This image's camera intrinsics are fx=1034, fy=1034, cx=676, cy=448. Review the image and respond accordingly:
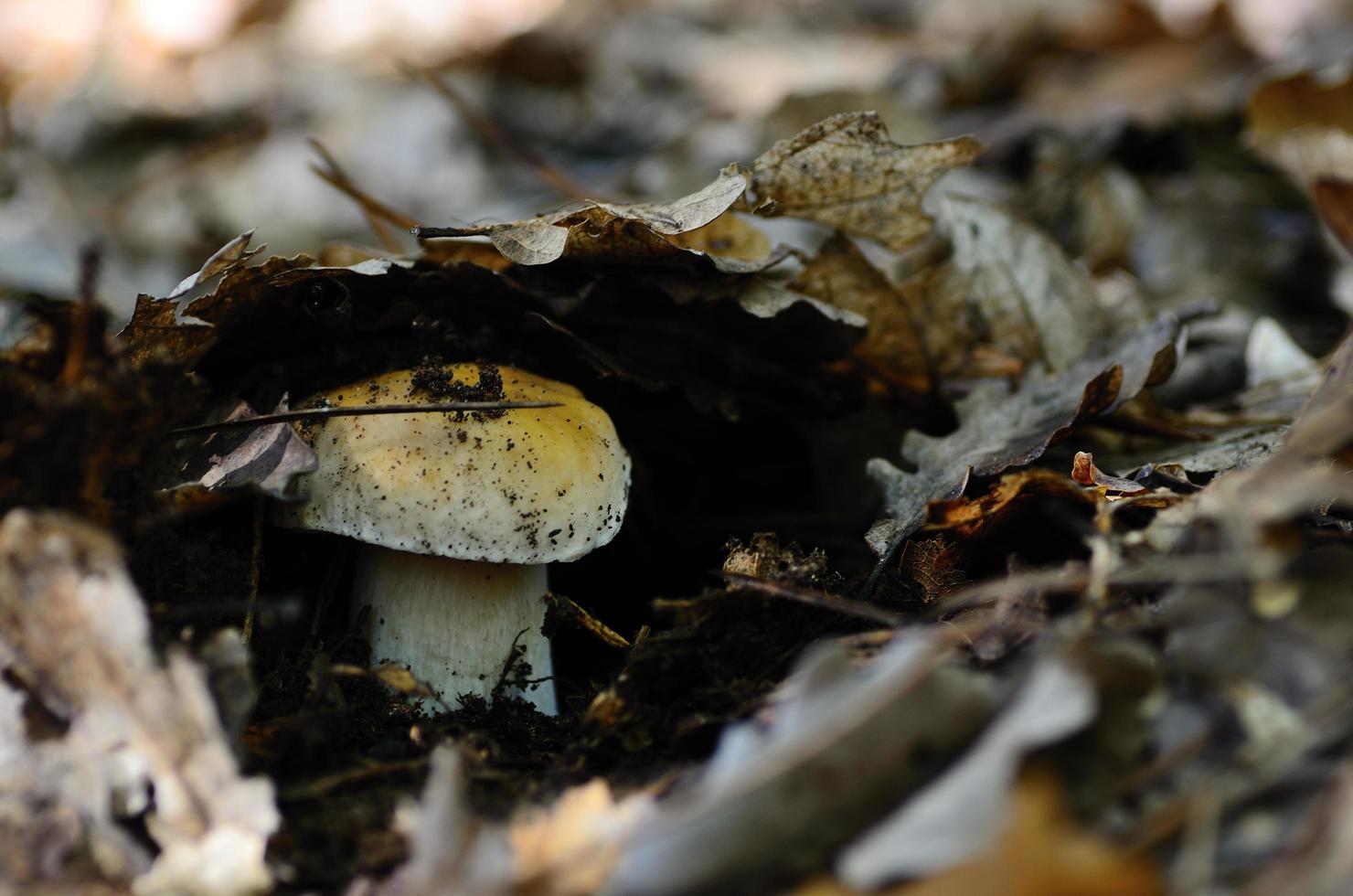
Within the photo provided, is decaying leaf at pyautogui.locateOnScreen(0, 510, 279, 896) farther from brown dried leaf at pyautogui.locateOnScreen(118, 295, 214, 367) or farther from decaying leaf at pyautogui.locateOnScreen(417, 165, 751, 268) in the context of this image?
decaying leaf at pyautogui.locateOnScreen(417, 165, 751, 268)

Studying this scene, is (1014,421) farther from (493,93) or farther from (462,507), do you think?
(493,93)

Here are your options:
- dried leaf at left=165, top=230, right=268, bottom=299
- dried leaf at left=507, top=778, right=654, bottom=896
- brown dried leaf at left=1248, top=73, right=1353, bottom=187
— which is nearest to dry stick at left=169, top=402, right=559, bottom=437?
dried leaf at left=165, top=230, right=268, bottom=299

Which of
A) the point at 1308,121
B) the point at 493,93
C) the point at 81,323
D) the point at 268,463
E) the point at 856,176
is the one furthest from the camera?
the point at 493,93

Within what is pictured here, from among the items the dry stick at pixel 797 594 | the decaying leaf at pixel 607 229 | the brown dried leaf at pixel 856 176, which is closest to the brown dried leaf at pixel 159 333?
the decaying leaf at pixel 607 229

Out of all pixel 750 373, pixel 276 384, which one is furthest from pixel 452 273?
pixel 750 373

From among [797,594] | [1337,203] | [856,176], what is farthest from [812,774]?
[1337,203]

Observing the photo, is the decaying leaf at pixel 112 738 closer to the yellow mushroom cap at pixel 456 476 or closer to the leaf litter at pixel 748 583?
the leaf litter at pixel 748 583
